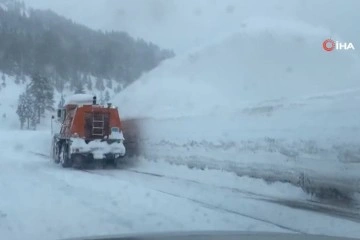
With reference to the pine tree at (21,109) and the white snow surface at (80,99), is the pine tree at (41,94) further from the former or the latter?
the white snow surface at (80,99)

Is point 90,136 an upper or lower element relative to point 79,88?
lower

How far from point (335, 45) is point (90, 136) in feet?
33.4

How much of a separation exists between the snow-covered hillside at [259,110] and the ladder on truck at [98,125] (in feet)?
8.48

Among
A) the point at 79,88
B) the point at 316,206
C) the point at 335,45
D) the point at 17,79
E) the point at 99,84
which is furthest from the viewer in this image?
the point at 17,79

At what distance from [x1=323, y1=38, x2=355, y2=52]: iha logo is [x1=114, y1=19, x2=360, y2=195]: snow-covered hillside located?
34 centimetres

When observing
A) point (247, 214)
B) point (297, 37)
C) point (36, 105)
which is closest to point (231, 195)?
point (247, 214)

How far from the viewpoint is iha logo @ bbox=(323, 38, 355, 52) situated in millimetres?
17666

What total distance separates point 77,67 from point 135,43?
3390 mm

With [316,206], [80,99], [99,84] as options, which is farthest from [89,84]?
[316,206]

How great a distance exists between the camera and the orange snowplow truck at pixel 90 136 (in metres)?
23.7

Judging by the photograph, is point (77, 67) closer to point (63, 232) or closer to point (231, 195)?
point (231, 195)

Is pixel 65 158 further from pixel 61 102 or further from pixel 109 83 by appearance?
pixel 109 83

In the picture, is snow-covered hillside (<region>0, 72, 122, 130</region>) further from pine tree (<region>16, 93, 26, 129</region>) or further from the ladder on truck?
the ladder on truck

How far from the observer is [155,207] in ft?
38.7
